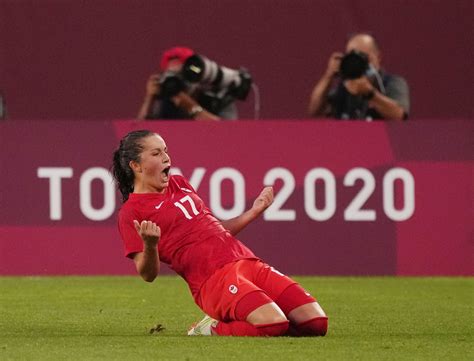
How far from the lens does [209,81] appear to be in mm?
12852

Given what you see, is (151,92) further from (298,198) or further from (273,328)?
(273,328)

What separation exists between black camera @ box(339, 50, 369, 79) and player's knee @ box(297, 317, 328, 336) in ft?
15.4

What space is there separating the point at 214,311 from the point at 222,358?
971 mm

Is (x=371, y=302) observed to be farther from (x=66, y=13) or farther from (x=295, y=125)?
(x=66, y=13)

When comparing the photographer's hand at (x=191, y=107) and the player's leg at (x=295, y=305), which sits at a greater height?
the photographer's hand at (x=191, y=107)

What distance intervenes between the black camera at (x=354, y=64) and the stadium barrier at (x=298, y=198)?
0.45 m

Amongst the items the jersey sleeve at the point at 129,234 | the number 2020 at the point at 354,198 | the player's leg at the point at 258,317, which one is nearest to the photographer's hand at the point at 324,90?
the number 2020 at the point at 354,198

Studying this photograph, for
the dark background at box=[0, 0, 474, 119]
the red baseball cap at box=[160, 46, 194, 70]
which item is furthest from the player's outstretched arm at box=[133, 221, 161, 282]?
the dark background at box=[0, 0, 474, 119]

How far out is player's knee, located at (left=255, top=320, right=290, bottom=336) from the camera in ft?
25.0

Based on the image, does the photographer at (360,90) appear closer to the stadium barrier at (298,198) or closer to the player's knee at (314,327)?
the stadium barrier at (298,198)

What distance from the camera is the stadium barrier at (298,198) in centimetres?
1225

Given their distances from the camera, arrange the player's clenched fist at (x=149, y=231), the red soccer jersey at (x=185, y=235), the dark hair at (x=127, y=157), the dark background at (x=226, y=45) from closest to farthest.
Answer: the player's clenched fist at (x=149, y=231) < the red soccer jersey at (x=185, y=235) < the dark hair at (x=127, y=157) < the dark background at (x=226, y=45)

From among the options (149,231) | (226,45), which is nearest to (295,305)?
(149,231)

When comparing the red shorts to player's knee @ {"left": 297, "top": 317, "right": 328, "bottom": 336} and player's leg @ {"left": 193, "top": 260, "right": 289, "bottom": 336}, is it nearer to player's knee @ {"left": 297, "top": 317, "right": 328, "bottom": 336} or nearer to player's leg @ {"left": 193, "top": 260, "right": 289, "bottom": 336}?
player's leg @ {"left": 193, "top": 260, "right": 289, "bottom": 336}
